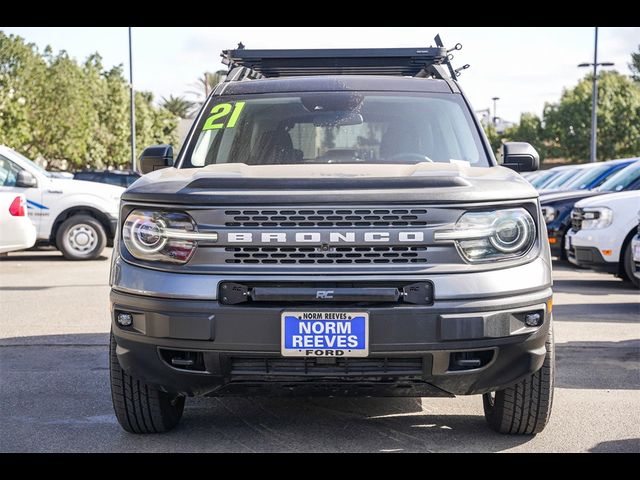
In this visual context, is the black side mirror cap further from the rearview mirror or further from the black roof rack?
the black roof rack

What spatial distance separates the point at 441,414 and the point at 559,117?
61.0m

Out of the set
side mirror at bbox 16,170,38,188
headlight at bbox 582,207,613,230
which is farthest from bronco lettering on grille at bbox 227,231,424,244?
side mirror at bbox 16,170,38,188

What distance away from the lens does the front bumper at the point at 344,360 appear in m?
4.34

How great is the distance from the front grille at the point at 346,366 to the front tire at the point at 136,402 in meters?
0.66

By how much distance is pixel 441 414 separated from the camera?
5.58 metres

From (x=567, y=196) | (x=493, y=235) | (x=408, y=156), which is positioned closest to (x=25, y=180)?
(x=567, y=196)

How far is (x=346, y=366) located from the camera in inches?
175

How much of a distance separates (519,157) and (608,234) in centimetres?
612

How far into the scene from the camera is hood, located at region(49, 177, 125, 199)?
15570mm

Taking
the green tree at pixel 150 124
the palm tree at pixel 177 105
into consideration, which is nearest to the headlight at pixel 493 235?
the green tree at pixel 150 124

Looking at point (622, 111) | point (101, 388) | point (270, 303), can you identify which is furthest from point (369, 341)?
point (622, 111)

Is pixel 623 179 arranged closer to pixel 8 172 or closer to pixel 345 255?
pixel 8 172

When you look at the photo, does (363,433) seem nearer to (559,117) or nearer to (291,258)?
(291,258)

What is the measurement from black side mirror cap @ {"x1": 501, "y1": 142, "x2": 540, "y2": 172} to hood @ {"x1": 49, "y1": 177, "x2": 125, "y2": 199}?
10491mm
